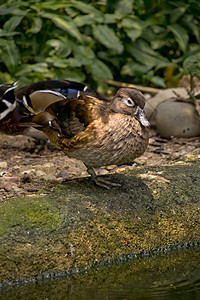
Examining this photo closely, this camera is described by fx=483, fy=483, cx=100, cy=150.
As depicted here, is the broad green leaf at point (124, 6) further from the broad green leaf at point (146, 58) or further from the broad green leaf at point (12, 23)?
the broad green leaf at point (12, 23)

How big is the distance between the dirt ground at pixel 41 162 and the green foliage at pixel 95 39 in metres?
1.13

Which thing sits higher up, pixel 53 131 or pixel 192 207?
pixel 53 131

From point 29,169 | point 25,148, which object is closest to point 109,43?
point 25,148

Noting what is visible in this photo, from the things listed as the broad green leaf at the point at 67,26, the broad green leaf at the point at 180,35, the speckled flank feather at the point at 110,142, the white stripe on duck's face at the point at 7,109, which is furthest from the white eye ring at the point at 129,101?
the broad green leaf at the point at 180,35

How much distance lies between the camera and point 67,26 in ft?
23.0

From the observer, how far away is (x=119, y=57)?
25.8ft

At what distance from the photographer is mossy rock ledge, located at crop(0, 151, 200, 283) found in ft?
10.0

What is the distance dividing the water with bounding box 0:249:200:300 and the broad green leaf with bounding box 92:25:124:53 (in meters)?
4.56

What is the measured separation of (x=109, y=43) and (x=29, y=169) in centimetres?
326

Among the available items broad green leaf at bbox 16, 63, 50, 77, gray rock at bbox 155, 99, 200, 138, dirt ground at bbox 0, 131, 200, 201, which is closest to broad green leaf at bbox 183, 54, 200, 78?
gray rock at bbox 155, 99, 200, 138

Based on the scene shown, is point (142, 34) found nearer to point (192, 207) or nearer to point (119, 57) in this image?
point (119, 57)

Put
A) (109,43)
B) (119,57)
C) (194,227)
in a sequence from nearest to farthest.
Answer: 1. (194,227)
2. (109,43)
3. (119,57)

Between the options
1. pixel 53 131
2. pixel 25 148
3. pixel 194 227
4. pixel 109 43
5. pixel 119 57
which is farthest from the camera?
pixel 119 57

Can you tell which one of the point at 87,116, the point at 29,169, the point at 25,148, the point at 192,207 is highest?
the point at 87,116
